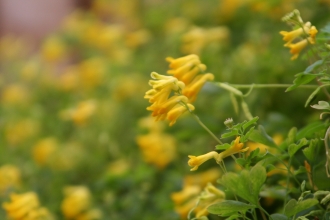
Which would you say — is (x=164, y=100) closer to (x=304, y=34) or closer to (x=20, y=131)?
(x=304, y=34)

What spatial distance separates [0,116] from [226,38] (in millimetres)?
834

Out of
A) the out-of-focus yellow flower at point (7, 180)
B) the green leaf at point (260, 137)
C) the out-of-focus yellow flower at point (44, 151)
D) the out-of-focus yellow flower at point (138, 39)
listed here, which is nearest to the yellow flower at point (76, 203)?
the out-of-focus yellow flower at point (7, 180)

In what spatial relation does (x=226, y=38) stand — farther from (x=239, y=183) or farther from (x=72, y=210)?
(x=239, y=183)

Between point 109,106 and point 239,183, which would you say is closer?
point 239,183

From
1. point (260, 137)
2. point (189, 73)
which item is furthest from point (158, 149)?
point (260, 137)

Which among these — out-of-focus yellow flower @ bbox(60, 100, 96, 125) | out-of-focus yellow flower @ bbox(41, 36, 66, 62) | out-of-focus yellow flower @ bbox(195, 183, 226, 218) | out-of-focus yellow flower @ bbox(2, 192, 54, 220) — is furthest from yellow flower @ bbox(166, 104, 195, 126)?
out-of-focus yellow flower @ bbox(41, 36, 66, 62)

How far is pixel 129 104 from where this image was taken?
1725 mm

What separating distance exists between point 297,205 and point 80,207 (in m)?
0.69

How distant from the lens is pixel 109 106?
1688 mm

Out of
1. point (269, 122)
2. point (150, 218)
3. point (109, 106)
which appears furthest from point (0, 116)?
point (269, 122)

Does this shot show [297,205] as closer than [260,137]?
Yes

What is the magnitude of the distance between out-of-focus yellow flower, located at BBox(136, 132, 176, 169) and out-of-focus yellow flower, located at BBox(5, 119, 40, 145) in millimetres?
546

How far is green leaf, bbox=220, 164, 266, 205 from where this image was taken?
1.98ft

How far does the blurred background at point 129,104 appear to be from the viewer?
3.95 feet
